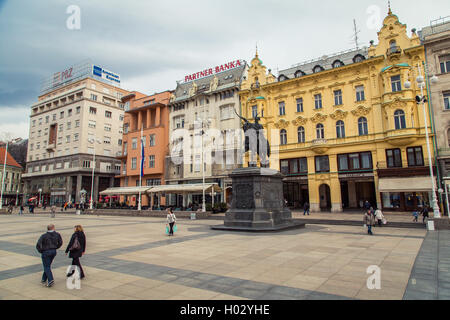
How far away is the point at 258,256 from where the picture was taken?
9.25 m

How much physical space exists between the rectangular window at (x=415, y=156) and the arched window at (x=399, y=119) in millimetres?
2632

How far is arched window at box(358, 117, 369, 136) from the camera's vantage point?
107 ft

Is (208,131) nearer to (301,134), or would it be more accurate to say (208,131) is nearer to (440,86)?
(301,134)

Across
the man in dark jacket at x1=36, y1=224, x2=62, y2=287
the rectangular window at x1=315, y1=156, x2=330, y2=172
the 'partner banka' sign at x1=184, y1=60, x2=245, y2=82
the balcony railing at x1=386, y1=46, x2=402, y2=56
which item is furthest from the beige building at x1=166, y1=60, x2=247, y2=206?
the man in dark jacket at x1=36, y1=224, x2=62, y2=287

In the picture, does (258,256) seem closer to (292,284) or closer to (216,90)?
(292,284)

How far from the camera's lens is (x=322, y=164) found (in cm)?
3472

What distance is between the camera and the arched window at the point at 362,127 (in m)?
32.5

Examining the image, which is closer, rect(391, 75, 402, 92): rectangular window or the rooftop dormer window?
rect(391, 75, 402, 92): rectangular window

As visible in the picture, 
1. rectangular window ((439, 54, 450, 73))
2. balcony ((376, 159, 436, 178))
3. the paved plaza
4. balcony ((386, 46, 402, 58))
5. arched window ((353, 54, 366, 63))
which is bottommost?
the paved plaza

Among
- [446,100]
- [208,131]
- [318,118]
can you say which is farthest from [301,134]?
[446,100]

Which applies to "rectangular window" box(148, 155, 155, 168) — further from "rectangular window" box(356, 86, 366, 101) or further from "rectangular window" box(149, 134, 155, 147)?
"rectangular window" box(356, 86, 366, 101)

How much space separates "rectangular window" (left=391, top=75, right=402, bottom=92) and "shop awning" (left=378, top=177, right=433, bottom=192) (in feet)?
33.4
